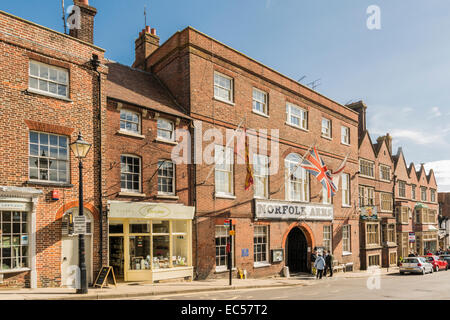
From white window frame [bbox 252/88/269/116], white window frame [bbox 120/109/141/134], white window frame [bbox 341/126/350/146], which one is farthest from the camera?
white window frame [bbox 341/126/350/146]

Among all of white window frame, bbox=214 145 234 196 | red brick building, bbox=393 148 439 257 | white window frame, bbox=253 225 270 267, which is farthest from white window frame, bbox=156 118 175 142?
red brick building, bbox=393 148 439 257

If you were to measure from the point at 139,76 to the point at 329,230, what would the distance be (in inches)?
684

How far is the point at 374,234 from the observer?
Result: 3459cm

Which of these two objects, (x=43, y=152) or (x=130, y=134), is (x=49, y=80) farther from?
(x=130, y=134)

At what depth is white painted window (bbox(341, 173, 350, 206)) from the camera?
31.5 meters

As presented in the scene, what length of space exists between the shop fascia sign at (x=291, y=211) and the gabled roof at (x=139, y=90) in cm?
720

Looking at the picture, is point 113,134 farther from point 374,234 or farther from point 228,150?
point 374,234

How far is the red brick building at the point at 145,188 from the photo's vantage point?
16672 mm

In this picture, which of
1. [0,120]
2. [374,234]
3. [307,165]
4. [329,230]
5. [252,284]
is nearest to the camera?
[0,120]

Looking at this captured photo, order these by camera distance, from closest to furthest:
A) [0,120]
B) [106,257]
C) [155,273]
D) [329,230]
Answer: [0,120] → [106,257] → [155,273] → [329,230]

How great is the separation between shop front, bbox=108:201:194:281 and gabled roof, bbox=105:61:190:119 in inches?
182

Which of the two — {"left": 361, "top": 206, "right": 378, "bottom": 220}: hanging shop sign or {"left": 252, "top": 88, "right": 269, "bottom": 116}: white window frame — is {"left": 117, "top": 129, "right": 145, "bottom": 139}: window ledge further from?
{"left": 361, "top": 206, "right": 378, "bottom": 220}: hanging shop sign

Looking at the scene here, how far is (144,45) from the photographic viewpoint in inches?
953
